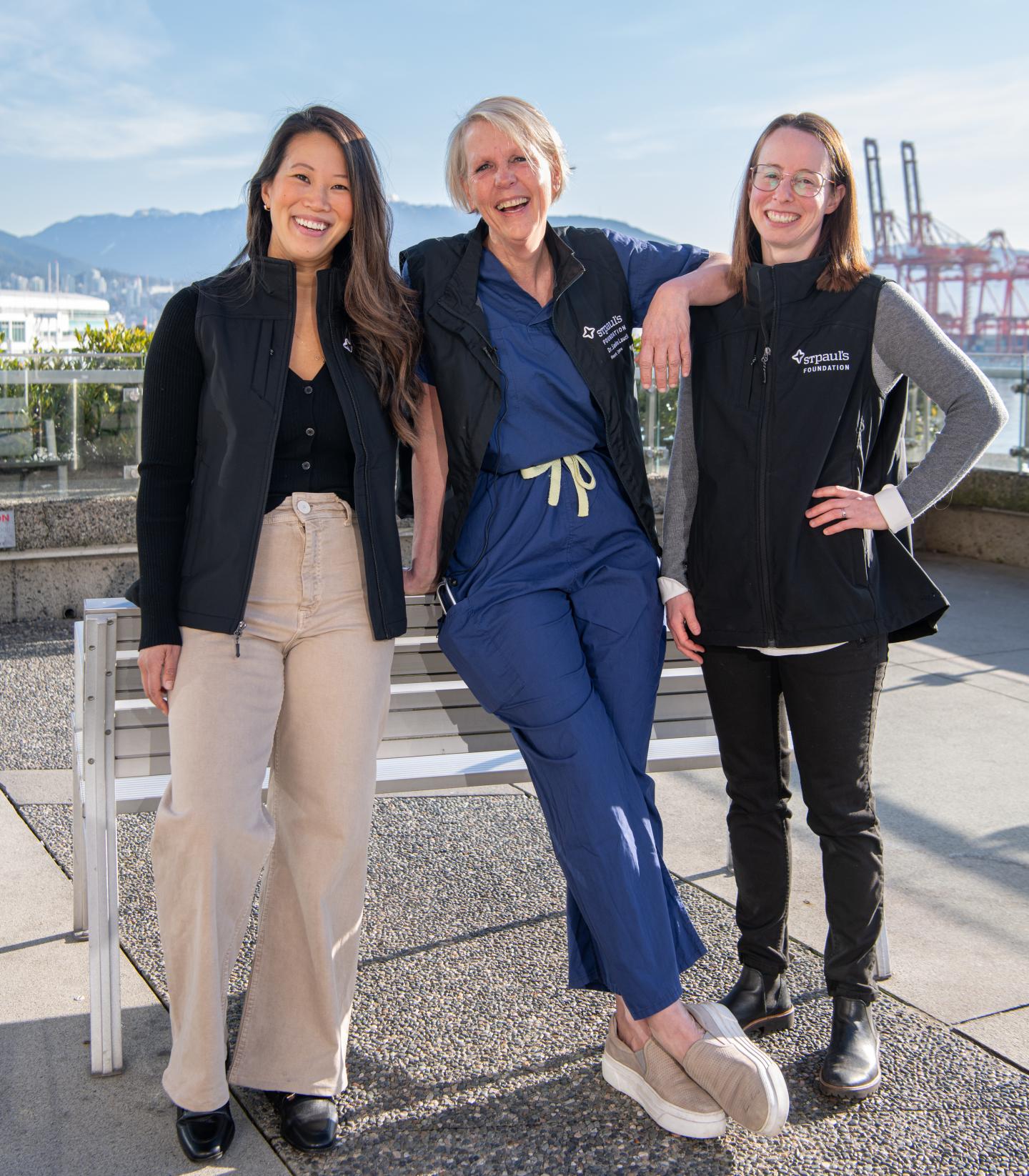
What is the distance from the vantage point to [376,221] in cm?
273

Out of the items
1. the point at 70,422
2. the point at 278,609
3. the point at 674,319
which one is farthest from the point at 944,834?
the point at 70,422

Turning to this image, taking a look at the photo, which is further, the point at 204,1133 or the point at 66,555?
the point at 66,555

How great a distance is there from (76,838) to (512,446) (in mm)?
1767

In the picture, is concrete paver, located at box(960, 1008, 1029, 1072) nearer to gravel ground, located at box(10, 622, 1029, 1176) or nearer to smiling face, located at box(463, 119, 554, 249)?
gravel ground, located at box(10, 622, 1029, 1176)

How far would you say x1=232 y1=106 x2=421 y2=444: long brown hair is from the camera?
8.79 feet

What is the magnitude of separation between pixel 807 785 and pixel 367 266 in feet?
5.00

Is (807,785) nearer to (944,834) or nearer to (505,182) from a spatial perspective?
(505,182)

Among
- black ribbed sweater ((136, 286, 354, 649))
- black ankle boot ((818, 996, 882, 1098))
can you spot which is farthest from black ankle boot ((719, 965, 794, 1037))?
black ribbed sweater ((136, 286, 354, 649))

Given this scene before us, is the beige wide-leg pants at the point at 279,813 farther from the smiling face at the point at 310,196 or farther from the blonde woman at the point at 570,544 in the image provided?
the smiling face at the point at 310,196

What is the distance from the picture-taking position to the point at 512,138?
2775 millimetres

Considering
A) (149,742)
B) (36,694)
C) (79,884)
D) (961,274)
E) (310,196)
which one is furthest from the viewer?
(961,274)

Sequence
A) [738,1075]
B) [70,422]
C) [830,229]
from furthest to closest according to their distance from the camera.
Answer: [70,422] < [830,229] < [738,1075]

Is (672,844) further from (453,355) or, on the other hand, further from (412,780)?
(453,355)

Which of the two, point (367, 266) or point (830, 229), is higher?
point (830, 229)
